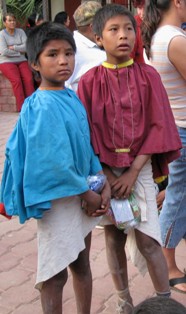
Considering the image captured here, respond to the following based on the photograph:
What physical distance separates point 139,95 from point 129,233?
2.43ft

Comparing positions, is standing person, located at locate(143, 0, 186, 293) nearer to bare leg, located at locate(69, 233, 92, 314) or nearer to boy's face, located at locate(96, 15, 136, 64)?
boy's face, located at locate(96, 15, 136, 64)

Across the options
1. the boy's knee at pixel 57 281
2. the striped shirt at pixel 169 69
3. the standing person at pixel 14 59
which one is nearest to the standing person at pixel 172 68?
the striped shirt at pixel 169 69

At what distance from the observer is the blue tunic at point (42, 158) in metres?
2.21

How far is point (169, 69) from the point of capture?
2875 mm

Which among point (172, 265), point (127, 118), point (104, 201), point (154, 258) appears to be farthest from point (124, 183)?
point (172, 265)

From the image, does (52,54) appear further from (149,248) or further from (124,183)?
(149,248)

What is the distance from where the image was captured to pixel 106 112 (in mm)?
2494

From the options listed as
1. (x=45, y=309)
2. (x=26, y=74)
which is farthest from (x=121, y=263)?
(x=26, y=74)

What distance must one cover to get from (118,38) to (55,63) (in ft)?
1.19

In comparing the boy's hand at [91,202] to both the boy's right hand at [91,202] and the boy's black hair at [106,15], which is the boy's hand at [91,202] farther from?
the boy's black hair at [106,15]

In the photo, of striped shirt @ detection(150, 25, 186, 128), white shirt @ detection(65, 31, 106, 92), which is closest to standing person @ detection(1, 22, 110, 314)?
striped shirt @ detection(150, 25, 186, 128)

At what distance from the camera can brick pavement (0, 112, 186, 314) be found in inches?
122

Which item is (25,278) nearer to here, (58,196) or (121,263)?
(121,263)

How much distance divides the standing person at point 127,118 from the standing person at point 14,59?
7.09 meters
